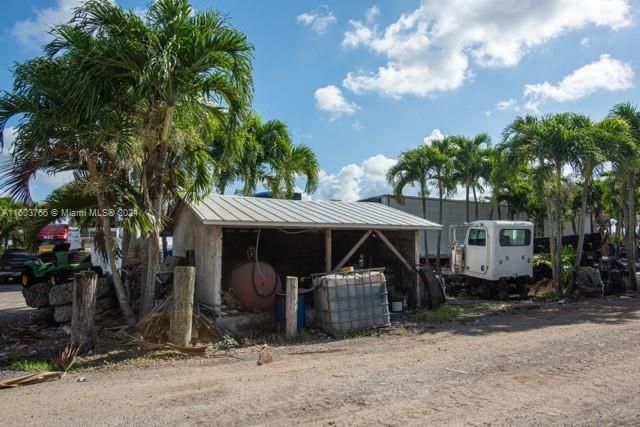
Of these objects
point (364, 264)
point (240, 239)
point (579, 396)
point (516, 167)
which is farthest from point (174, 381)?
point (516, 167)

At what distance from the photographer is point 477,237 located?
1582cm

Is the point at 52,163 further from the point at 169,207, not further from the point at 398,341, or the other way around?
the point at 398,341

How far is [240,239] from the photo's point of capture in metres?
14.4

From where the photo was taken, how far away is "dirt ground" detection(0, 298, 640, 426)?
5.14 metres

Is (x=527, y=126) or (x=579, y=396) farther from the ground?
(x=527, y=126)

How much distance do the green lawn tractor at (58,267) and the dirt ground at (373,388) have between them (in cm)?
731

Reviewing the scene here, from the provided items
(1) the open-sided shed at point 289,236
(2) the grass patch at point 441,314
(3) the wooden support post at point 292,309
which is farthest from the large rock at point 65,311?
(2) the grass patch at point 441,314

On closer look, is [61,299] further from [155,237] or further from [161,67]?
[161,67]

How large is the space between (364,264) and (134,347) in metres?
8.05

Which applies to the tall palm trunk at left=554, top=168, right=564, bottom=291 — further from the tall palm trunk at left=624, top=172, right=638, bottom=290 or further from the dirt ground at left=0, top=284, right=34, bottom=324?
the dirt ground at left=0, top=284, right=34, bottom=324

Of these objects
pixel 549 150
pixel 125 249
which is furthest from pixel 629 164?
pixel 125 249

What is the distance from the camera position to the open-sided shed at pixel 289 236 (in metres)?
10.4

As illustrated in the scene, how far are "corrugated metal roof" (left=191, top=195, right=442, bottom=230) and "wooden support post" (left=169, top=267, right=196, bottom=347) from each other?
1.36 m

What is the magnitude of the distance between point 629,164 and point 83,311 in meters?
16.4
